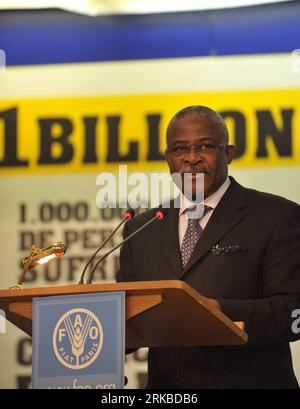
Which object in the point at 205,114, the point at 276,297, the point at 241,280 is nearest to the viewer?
the point at 276,297

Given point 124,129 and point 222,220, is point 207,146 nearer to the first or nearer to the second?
point 222,220

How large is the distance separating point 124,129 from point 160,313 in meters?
2.38

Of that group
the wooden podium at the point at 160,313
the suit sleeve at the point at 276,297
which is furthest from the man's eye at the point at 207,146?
the wooden podium at the point at 160,313

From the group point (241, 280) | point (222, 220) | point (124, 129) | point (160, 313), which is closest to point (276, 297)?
point (241, 280)

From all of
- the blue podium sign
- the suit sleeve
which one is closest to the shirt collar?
the suit sleeve

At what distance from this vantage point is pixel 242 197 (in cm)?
383

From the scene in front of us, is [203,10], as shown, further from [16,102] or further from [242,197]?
[242,197]

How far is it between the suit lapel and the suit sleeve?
0.59 feet

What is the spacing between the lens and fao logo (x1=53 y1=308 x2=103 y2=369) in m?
2.81

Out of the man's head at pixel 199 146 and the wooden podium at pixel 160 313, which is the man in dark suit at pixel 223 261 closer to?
the man's head at pixel 199 146

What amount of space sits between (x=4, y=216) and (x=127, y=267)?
1.51 m

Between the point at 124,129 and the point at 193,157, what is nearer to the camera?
the point at 193,157

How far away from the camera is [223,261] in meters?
3.61
